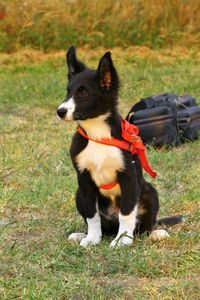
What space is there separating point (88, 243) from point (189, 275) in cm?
82

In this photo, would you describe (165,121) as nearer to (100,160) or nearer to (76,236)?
(76,236)

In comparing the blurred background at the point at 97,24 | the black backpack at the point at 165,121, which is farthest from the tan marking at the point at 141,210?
the blurred background at the point at 97,24

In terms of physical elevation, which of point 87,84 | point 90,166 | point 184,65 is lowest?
point 184,65

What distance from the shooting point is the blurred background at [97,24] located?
42.9 feet

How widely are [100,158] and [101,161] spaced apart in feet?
0.06

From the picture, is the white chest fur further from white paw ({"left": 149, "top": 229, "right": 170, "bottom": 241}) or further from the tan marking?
white paw ({"left": 149, "top": 229, "right": 170, "bottom": 241})

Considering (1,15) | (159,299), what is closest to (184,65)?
(1,15)

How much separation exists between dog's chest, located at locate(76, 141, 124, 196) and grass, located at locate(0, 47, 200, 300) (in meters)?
0.44

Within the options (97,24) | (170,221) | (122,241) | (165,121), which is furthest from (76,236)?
(97,24)

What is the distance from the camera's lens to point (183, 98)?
336 inches

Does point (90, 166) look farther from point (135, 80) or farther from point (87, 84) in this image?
point (135, 80)

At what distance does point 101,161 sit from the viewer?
4.61m

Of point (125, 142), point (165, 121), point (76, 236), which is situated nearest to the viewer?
point (125, 142)

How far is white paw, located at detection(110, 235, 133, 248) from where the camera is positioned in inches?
182
